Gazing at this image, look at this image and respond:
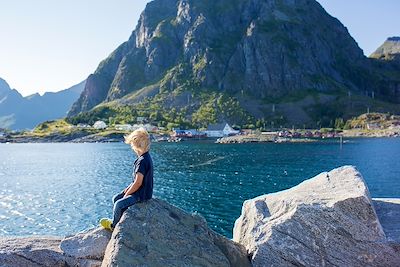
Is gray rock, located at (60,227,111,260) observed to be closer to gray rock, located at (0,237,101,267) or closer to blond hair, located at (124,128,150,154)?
gray rock, located at (0,237,101,267)

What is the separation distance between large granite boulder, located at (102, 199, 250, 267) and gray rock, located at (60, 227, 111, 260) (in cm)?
152

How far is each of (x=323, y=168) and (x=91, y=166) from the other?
63.4m

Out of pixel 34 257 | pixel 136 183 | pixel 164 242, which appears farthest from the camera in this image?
pixel 34 257

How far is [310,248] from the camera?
13.6 metres

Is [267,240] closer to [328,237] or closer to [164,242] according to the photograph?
[328,237]

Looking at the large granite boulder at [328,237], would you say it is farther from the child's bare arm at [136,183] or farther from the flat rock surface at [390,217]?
the child's bare arm at [136,183]

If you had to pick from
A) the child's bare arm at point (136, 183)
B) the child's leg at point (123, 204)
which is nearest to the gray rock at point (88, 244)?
the child's leg at point (123, 204)

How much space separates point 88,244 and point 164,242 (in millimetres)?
3015

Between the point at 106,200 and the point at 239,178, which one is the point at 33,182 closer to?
the point at 106,200

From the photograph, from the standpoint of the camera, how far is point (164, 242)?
12.5 m

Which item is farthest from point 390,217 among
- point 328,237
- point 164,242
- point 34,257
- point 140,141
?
point 34,257

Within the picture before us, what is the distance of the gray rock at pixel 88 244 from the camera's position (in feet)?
44.3

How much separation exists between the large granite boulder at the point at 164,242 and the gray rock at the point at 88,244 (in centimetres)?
152

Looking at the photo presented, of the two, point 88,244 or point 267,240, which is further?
point 267,240
